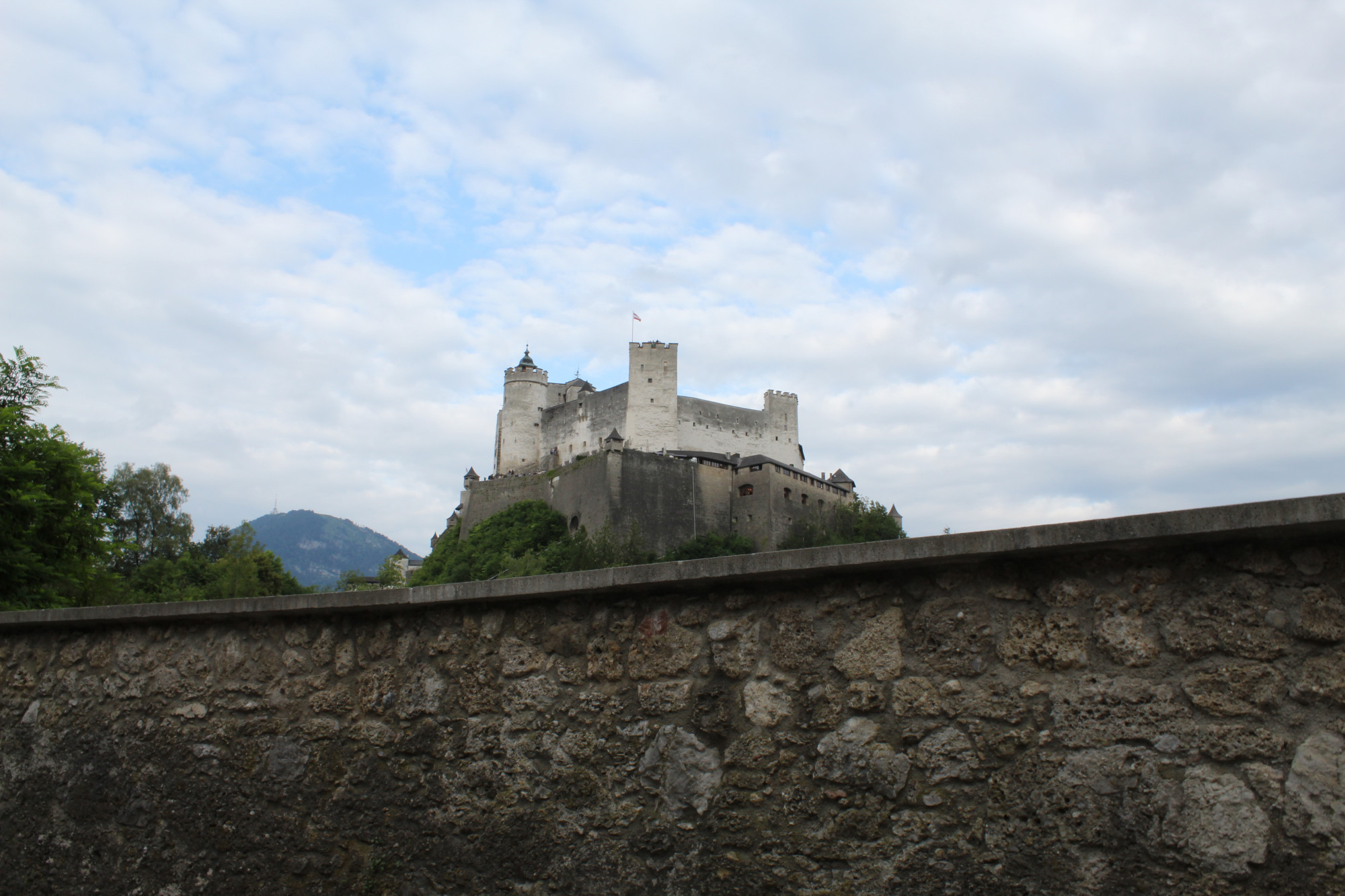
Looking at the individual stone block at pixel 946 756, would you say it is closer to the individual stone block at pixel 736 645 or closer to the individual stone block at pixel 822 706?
the individual stone block at pixel 822 706

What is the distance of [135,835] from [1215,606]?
14.0 ft

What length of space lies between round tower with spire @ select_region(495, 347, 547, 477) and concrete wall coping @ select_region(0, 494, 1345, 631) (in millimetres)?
63405

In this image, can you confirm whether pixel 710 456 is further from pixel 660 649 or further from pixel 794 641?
pixel 794 641

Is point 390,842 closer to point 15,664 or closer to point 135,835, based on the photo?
point 135,835

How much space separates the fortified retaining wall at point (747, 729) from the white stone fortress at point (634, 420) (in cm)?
5569

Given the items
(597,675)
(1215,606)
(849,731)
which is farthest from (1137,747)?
(597,675)

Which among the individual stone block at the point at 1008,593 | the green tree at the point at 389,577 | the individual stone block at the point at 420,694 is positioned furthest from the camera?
the green tree at the point at 389,577

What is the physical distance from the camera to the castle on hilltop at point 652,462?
173 feet

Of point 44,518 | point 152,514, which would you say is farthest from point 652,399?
point 44,518

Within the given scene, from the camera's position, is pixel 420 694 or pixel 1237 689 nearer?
pixel 1237 689

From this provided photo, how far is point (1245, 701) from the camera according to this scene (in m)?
2.20

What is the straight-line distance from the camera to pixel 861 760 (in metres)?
2.67

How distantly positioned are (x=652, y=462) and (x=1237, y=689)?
51.5m

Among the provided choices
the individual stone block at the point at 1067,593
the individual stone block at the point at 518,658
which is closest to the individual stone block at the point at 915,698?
the individual stone block at the point at 1067,593
